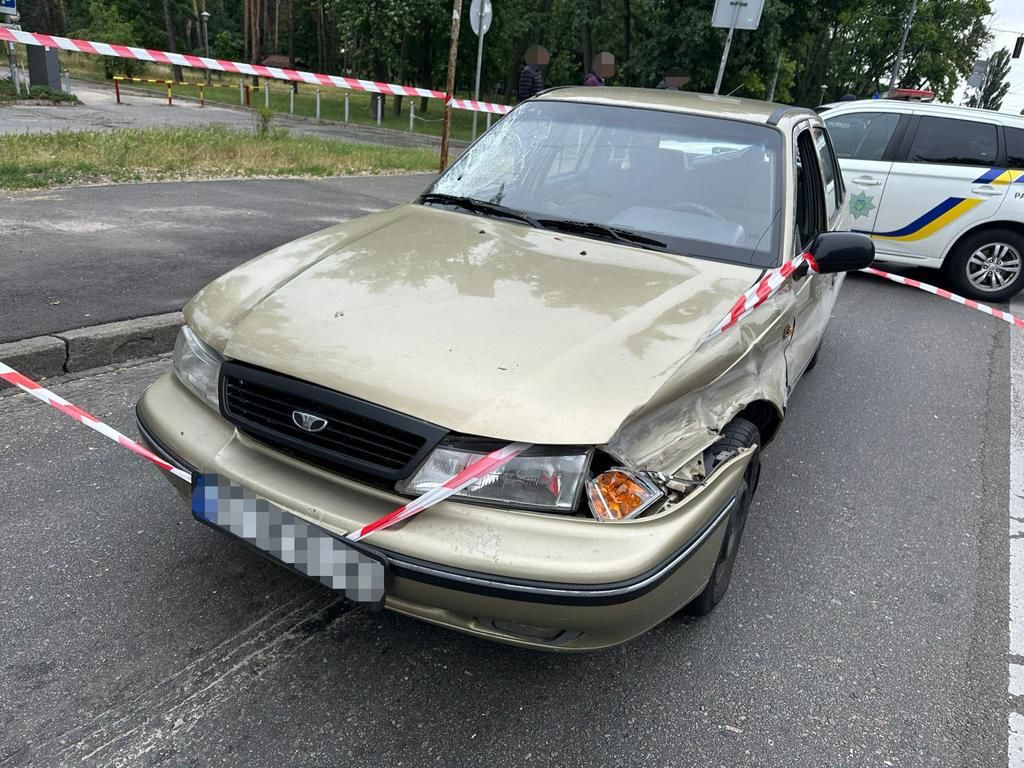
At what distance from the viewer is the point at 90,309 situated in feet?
15.3

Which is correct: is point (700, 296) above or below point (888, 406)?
above

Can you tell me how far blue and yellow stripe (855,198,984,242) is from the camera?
767 centimetres

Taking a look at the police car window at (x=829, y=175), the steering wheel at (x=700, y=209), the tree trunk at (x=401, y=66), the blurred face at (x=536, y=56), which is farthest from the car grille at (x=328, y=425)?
the tree trunk at (x=401, y=66)

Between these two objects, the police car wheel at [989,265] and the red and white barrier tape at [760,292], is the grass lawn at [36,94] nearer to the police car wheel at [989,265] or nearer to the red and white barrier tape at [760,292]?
the police car wheel at [989,265]

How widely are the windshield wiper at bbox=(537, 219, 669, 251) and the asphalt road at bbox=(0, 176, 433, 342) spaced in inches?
115

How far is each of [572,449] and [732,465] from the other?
0.64 m

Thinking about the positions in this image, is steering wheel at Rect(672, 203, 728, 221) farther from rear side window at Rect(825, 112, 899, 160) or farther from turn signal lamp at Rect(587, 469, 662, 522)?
rear side window at Rect(825, 112, 899, 160)

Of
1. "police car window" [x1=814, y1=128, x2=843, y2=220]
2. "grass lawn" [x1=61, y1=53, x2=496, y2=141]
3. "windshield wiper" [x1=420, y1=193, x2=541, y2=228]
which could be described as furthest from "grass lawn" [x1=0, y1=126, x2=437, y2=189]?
"grass lawn" [x1=61, y1=53, x2=496, y2=141]

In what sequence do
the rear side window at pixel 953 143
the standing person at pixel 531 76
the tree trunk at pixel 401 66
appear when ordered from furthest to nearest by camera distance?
1. the tree trunk at pixel 401 66
2. the standing person at pixel 531 76
3. the rear side window at pixel 953 143

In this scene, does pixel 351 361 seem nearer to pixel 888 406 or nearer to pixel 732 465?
pixel 732 465

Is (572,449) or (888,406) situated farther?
(888,406)

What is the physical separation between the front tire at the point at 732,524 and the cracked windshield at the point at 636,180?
0.72m

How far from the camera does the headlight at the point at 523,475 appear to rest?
79.0 inches

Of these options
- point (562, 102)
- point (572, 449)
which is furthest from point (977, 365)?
point (572, 449)
